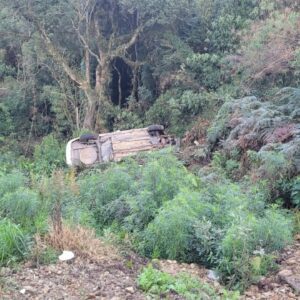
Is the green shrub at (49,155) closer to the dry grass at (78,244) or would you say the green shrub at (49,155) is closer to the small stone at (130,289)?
the dry grass at (78,244)

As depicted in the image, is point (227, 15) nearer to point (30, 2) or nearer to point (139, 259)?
point (30, 2)

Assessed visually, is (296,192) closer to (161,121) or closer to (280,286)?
(280,286)

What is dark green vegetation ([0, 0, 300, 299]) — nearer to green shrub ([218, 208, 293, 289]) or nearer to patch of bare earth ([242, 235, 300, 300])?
green shrub ([218, 208, 293, 289])

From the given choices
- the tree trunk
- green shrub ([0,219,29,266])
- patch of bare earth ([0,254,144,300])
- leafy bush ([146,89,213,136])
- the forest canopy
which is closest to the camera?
patch of bare earth ([0,254,144,300])

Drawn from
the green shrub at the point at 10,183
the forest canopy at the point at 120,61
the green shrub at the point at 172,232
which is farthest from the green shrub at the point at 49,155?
the green shrub at the point at 172,232

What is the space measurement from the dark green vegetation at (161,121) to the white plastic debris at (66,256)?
0.16 metres

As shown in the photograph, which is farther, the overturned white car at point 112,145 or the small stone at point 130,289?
the overturned white car at point 112,145

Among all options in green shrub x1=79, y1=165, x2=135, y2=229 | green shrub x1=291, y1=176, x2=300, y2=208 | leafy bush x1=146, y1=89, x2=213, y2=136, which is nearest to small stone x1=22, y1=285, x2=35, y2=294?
green shrub x1=79, y1=165, x2=135, y2=229

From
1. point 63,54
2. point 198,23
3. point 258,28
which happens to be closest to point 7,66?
point 63,54

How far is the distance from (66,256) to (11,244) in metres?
0.52

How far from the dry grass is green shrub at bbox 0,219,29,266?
27 centimetres

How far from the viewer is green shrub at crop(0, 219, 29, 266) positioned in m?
4.07

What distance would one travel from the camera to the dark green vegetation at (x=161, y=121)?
15.4ft

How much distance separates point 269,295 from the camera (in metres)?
4.14
